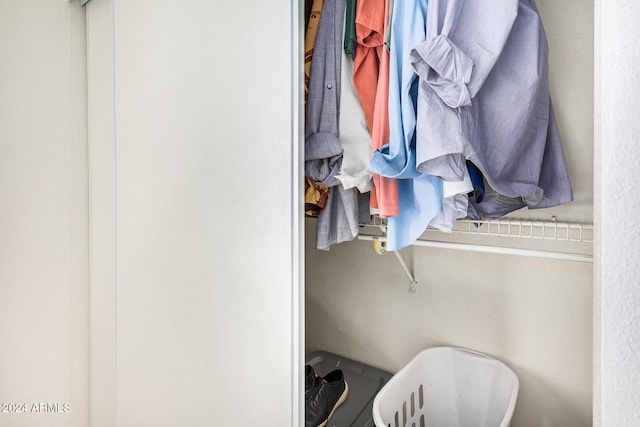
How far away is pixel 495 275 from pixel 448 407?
48cm

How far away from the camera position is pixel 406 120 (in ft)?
2.55

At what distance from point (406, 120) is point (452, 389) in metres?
0.98

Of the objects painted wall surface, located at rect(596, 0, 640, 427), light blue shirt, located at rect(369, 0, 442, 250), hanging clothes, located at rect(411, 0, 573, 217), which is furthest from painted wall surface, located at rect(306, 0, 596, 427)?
painted wall surface, located at rect(596, 0, 640, 427)

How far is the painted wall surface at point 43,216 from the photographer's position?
1.16m

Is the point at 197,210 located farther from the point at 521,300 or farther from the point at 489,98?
the point at 521,300

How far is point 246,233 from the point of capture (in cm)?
83

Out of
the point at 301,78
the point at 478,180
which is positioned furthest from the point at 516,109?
the point at 301,78

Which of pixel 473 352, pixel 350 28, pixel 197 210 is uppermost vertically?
pixel 350 28

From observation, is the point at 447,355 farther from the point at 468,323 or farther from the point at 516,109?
the point at 516,109

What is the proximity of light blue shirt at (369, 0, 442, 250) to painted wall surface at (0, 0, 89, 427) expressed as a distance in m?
1.08

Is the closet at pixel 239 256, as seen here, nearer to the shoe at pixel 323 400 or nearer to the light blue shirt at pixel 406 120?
the light blue shirt at pixel 406 120

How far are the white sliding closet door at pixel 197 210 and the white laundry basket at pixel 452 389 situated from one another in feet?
1.79

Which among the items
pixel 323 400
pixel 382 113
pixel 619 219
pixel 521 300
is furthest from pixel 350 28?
pixel 323 400

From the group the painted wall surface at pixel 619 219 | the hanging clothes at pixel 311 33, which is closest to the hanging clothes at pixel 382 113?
the hanging clothes at pixel 311 33
